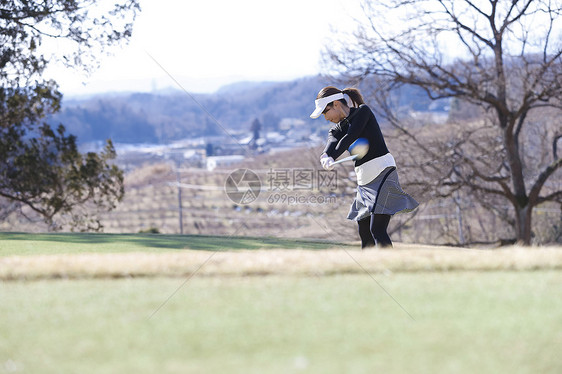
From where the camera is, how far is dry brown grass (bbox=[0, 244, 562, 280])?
181 inches

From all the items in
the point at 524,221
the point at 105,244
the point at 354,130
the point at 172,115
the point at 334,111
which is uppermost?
the point at 172,115

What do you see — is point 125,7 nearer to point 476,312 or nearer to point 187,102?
point 476,312

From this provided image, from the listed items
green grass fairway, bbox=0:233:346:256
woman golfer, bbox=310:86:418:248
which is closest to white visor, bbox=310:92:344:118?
woman golfer, bbox=310:86:418:248

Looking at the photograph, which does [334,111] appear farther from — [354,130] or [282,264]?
[282,264]

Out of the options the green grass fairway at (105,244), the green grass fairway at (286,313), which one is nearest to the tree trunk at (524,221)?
the green grass fairway at (105,244)

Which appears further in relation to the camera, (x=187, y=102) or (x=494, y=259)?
(x=187, y=102)

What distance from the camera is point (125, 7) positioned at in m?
18.8

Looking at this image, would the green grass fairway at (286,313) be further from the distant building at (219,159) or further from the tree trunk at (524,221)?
the distant building at (219,159)

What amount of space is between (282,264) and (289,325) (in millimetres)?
1402

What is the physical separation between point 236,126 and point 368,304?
54091 millimetres

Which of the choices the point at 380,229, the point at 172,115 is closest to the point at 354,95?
the point at 380,229

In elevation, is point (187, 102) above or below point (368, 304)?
above

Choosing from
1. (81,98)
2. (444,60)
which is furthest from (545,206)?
(81,98)

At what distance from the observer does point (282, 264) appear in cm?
465
